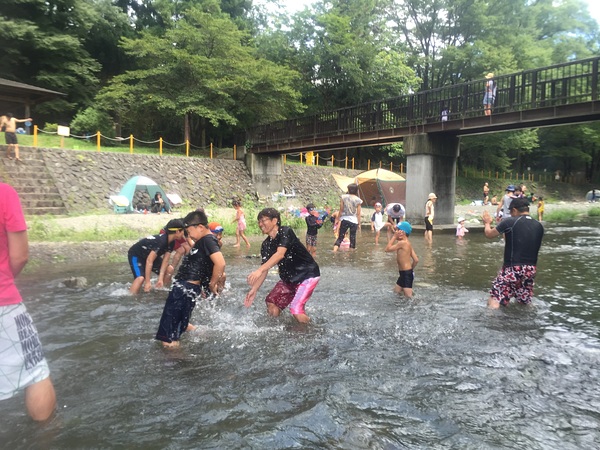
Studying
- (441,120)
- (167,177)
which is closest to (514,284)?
(441,120)

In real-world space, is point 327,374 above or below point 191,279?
below

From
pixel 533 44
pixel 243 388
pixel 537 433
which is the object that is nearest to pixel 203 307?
pixel 243 388

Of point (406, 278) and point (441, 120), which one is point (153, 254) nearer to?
point (406, 278)

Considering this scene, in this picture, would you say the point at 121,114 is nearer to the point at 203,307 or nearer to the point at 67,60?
the point at 67,60

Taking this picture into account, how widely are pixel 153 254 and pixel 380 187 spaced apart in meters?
23.7

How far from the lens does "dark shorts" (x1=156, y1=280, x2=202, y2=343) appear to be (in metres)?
4.92

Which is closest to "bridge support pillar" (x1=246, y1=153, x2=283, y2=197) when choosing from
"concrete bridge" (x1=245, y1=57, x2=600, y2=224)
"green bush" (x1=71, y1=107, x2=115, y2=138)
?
"concrete bridge" (x1=245, y1=57, x2=600, y2=224)

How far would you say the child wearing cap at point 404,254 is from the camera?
24.3ft

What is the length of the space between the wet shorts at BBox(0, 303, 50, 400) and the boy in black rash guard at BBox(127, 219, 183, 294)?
13.0 ft

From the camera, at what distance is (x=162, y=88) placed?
2772 centimetres

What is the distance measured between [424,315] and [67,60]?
34.8 meters

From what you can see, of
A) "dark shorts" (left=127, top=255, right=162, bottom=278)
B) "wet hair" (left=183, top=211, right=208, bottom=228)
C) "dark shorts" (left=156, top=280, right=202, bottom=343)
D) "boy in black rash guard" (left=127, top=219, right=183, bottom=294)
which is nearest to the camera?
"dark shorts" (left=156, top=280, right=202, bottom=343)

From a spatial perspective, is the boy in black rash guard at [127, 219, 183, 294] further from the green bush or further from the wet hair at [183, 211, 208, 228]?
the green bush

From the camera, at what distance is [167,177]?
24406 millimetres
